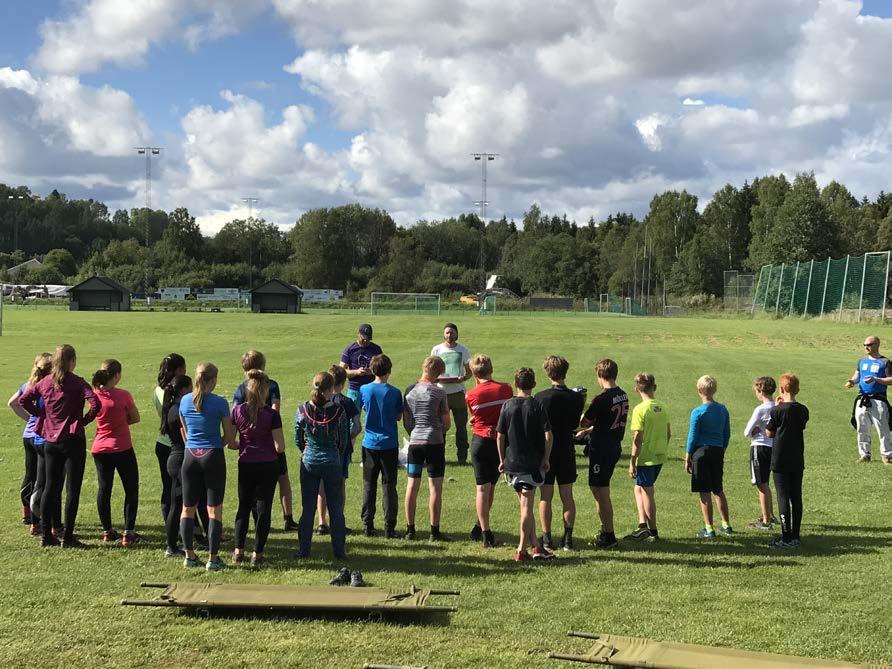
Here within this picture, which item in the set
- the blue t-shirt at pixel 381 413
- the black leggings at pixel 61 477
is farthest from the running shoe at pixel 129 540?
the blue t-shirt at pixel 381 413

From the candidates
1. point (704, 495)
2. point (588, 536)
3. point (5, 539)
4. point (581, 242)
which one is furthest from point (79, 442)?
point (581, 242)

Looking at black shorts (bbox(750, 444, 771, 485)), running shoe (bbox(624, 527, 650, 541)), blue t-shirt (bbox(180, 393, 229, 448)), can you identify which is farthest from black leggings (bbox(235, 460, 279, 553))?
black shorts (bbox(750, 444, 771, 485))

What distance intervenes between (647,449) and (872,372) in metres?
6.85

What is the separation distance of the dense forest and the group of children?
272ft

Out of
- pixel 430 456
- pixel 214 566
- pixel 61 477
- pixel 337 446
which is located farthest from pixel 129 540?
pixel 430 456

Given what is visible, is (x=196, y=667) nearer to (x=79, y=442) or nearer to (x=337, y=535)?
(x=337, y=535)

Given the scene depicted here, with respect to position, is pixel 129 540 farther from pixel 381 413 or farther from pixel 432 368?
pixel 432 368

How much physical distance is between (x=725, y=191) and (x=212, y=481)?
393 feet

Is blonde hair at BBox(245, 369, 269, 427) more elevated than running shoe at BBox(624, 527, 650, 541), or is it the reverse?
blonde hair at BBox(245, 369, 269, 427)

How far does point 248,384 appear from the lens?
7387 mm

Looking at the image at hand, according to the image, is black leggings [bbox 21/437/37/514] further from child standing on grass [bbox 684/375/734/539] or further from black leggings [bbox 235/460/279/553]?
child standing on grass [bbox 684/375/734/539]

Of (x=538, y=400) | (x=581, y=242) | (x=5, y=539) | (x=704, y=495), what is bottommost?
(x=5, y=539)

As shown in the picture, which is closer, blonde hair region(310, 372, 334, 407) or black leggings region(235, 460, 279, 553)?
black leggings region(235, 460, 279, 553)

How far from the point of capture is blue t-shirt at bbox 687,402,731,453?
8586mm
